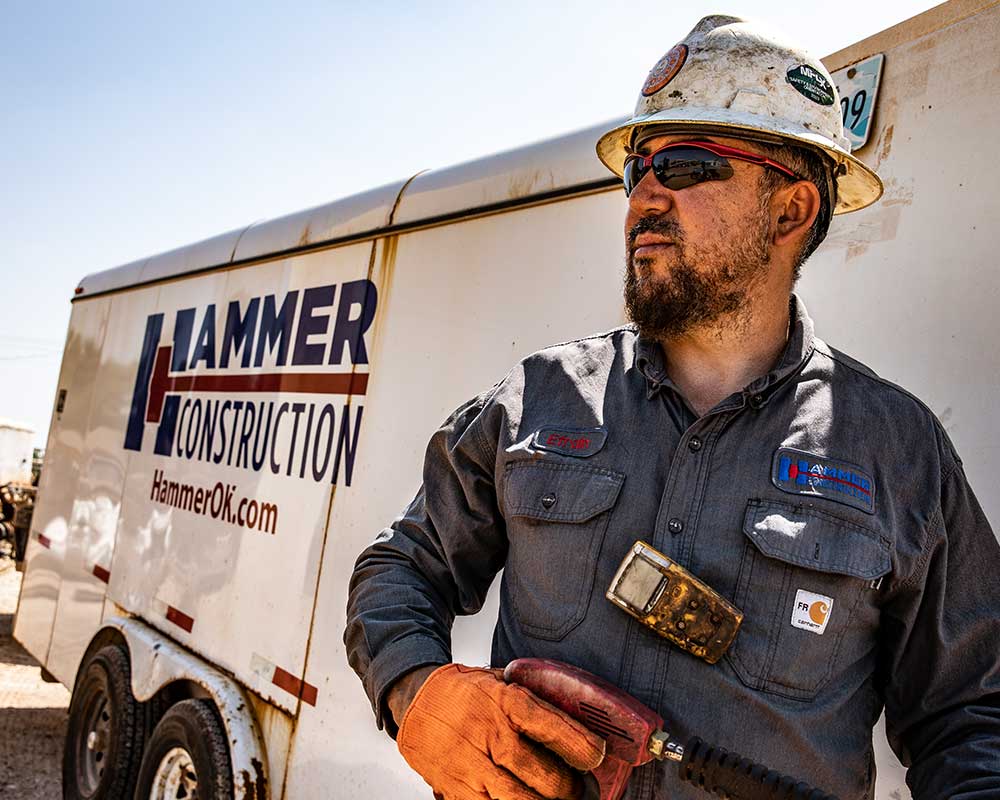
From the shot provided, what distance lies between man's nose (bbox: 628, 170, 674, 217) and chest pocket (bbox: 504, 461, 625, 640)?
510mm

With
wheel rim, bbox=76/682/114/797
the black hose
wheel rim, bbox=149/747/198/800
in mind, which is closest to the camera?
the black hose

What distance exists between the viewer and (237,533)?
3395 mm

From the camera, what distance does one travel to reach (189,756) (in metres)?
3.21

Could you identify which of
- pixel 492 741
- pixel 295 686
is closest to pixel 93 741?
pixel 295 686

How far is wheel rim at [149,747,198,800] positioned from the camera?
3.30 meters

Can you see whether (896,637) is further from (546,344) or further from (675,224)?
(546,344)

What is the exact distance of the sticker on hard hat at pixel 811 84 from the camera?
168cm

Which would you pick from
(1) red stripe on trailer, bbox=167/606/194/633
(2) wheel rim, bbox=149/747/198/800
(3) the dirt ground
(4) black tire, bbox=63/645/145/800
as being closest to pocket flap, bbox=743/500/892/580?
(2) wheel rim, bbox=149/747/198/800

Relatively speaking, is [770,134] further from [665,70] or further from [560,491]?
[560,491]

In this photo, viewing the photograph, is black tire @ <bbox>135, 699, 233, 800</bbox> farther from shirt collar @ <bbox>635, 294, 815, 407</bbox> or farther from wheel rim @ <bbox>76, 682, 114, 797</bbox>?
shirt collar @ <bbox>635, 294, 815, 407</bbox>

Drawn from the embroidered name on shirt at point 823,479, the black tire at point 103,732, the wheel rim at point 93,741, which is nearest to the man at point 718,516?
the embroidered name on shirt at point 823,479

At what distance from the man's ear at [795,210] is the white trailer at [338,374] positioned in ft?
0.66

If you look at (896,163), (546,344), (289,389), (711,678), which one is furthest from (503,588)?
(289,389)

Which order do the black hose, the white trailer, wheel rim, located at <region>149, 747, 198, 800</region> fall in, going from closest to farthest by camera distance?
Result: the black hose
the white trailer
wheel rim, located at <region>149, 747, 198, 800</region>
